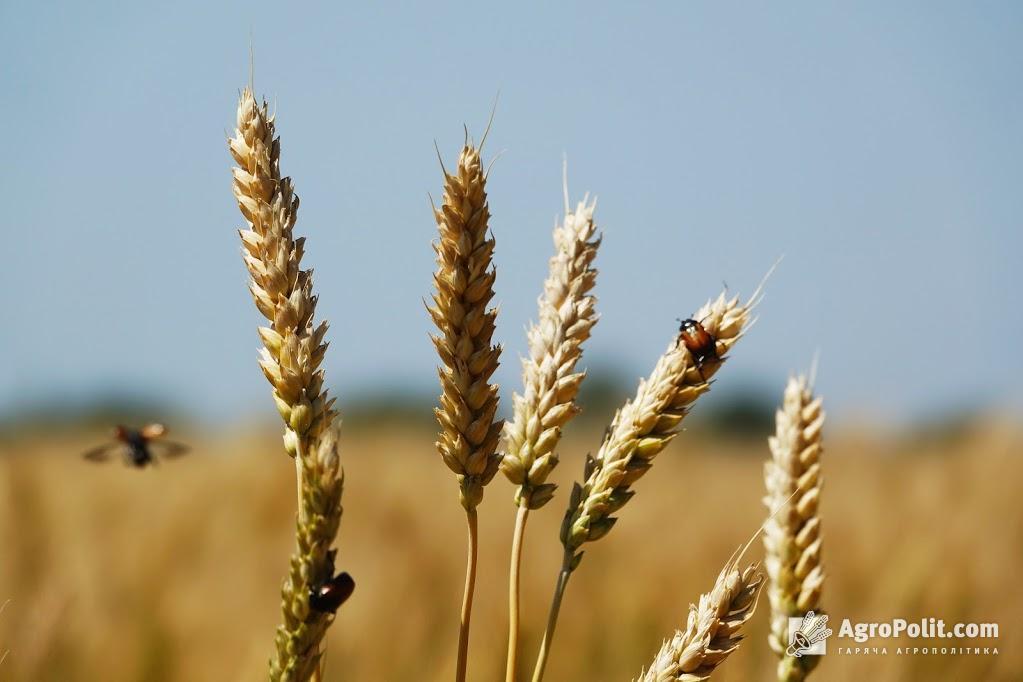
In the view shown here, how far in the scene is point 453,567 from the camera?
6.25 meters

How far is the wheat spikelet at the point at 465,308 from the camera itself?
52.1 inches

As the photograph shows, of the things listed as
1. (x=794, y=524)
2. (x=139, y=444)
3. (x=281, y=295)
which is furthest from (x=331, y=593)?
(x=794, y=524)

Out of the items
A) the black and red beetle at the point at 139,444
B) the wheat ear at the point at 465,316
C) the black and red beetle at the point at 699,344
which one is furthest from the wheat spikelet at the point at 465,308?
the black and red beetle at the point at 139,444

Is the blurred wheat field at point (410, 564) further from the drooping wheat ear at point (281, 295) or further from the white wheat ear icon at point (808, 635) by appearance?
the drooping wheat ear at point (281, 295)

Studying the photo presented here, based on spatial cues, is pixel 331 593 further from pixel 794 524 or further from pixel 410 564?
pixel 410 564

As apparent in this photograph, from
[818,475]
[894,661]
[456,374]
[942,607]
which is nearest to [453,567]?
[942,607]

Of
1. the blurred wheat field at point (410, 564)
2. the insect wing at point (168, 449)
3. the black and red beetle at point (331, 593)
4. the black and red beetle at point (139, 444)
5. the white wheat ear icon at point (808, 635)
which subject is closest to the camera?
the black and red beetle at point (331, 593)

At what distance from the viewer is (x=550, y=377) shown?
1.47m

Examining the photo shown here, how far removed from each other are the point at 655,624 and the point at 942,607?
1.40 metres

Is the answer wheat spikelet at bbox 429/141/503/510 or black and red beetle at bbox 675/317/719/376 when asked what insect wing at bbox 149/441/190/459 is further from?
black and red beetle at bbox 675/317/719/376

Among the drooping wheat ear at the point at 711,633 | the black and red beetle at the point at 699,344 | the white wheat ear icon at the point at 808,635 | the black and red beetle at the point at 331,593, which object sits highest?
the black and red beetle at the point at 699,344

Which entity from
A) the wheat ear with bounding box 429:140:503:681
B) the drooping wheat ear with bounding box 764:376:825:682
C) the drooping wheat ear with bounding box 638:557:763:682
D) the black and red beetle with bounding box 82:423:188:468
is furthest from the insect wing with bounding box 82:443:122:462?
the drooping wheat ear with bounding box 764:376:825:682

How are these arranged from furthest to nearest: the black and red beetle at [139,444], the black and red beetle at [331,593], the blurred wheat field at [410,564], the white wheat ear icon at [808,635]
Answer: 1. the blurred wheat field at [410,564]
2. the white wheat ear icon at [808,635]
3. the black and red beetle at [139,444]
4. the black and red beetle at [331,593]

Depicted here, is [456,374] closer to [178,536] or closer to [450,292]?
[450,292]
